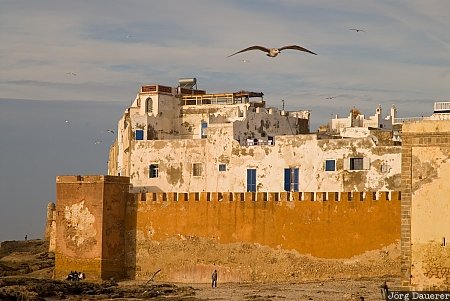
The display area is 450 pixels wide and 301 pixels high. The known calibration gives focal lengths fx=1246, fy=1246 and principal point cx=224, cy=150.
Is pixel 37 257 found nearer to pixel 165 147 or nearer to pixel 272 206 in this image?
pixel 165 147

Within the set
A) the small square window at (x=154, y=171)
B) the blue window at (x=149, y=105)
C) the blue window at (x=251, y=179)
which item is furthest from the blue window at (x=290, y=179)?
the blue window at (x=149, y=105)

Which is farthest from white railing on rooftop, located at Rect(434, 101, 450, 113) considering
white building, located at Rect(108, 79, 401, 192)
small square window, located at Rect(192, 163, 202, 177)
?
small square window, located at Rect(192, 163, 202, 177)

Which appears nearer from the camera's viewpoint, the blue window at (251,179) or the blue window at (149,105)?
the blue window at (251,179)

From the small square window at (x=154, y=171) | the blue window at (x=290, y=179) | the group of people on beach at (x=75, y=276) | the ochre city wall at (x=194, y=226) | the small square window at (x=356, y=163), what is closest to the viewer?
the ochre city wall at (x=194, y=226)

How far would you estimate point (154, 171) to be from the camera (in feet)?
156

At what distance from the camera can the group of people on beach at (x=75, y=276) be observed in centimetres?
4174

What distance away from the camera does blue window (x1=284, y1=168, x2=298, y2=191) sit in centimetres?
4431

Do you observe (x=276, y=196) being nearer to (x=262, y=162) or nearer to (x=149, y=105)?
(x=262, y=162)

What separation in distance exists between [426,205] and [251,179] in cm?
1537

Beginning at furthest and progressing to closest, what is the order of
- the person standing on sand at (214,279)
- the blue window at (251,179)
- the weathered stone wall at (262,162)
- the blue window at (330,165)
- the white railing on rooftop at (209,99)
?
the white railing on rooftop at (209,99)
the blue window at (251,179)
the blue window at (330,165)
the weathered stone wall at (262,162)
the person standing on sand at (214,279)

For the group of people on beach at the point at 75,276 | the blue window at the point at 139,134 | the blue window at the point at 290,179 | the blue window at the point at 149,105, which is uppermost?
the blue window at the point at 149,105

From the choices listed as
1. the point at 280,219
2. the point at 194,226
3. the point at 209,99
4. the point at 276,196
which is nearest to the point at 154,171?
the point at 209,99

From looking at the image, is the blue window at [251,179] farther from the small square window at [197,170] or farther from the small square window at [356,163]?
the small square window at [356,163]

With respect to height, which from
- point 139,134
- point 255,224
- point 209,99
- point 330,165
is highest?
point 209,99
